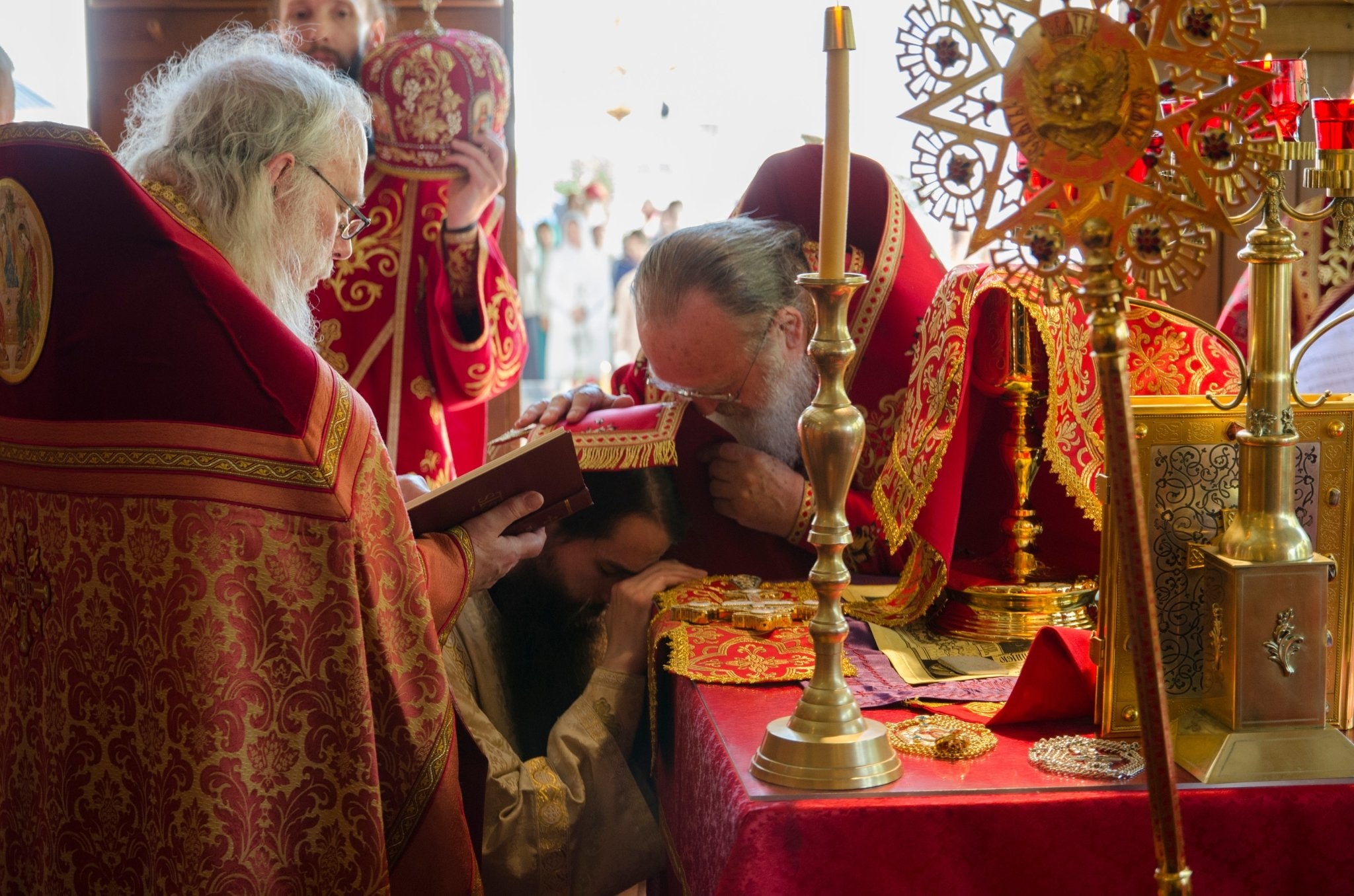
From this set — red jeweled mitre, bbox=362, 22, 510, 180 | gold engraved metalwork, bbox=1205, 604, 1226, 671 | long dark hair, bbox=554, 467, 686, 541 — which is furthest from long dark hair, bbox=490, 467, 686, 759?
red jeweled mitre, bbox=362, 22, 510, 180

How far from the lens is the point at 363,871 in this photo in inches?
62.2

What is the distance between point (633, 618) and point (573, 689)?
37cm

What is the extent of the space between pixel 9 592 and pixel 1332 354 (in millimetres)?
2118

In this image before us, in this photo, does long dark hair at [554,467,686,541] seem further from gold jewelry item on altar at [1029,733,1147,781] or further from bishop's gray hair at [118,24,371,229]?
gold jewelry item on altar at [1029,733,1147,781]

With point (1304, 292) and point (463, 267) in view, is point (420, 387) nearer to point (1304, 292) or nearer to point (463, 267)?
point (463, 267)

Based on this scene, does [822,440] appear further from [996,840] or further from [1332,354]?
[1332,354]

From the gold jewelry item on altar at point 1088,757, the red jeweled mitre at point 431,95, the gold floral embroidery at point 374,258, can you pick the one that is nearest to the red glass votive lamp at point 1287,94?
the gold jewelry item on altar at point 1088,757

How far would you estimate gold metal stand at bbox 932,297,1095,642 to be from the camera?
181 cm

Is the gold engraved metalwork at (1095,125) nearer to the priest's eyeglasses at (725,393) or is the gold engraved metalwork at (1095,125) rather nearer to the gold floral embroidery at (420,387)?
the priest's eyeglasses at (725,393)

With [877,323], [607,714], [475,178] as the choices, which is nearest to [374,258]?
[475,178]

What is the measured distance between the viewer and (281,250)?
6.21 ft

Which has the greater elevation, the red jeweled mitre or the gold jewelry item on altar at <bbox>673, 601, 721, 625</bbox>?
the red jeweled mitre

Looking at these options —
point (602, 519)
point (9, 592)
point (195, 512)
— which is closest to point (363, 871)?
point (195, 512)

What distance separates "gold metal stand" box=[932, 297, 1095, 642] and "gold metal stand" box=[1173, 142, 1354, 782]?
0.51m
